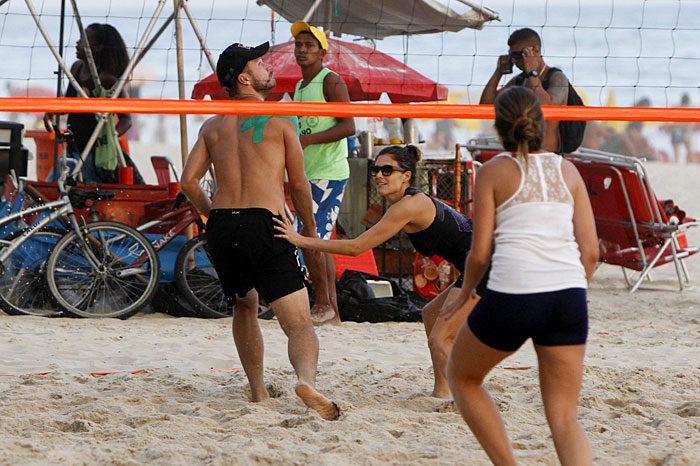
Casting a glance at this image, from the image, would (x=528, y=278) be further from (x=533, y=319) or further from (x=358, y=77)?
(x=358, y=77)

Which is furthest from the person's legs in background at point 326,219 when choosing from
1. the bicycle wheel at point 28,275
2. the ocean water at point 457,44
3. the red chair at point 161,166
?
the red chair at point 161,166

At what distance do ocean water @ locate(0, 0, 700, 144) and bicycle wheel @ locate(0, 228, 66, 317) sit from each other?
42.7 inches

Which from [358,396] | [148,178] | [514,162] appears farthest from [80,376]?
[148,178]

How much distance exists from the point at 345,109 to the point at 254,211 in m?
0.99

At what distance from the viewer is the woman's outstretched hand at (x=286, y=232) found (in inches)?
130

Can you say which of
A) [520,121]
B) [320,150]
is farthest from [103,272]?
[520,121]

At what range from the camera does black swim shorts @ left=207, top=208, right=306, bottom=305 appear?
337 centimetres

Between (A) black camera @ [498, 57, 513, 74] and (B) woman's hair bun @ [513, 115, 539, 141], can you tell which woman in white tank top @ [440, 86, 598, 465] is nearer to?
(B) woman's hair bun @ [513, 115, 539, 141]

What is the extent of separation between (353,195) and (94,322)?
8.14 ft

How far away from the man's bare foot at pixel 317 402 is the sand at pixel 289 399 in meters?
0.04

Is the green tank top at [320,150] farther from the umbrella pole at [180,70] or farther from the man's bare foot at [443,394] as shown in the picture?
the man's bare foot at [443,394]

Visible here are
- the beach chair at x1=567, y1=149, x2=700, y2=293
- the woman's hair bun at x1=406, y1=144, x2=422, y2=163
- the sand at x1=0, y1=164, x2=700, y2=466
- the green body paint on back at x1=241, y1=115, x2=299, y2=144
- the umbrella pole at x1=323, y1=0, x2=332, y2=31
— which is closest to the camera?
the sand at x1=0, y1=164, x2=700, y2=466

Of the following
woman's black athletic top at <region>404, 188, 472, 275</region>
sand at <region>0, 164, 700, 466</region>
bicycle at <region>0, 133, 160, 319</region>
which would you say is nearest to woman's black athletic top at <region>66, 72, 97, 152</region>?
bicycle at <region>0, 133, 160, 319</region>

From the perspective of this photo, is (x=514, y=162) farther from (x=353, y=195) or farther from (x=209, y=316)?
(x=353, y=195)
